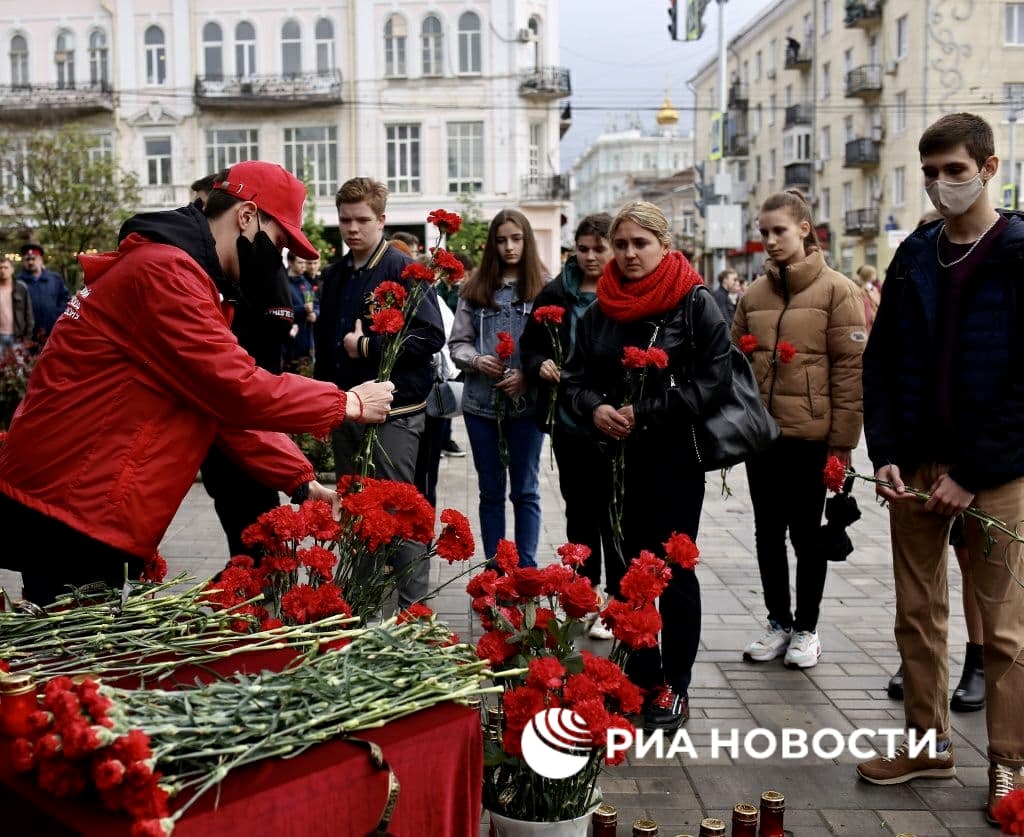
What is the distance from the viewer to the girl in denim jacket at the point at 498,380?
6.23m

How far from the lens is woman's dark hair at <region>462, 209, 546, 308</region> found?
248 inches

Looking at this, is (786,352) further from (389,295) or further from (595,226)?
(389,295)

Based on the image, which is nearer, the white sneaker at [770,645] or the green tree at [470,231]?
the white sneaker at [770,645]

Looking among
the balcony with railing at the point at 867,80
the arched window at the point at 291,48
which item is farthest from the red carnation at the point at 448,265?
the balcony with railing at the point at 867,80

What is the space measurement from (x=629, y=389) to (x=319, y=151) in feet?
123

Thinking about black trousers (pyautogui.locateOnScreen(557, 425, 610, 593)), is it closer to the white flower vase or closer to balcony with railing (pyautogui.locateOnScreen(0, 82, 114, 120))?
the white flower vase

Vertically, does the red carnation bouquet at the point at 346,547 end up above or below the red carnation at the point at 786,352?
below

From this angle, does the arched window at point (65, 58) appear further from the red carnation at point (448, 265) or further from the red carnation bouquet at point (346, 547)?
the red carnation bouquet at point (346, 547)

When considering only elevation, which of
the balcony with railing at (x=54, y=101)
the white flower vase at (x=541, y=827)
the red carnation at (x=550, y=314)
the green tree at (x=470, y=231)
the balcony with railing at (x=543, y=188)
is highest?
the balcony with railing at (x=54, y=101)

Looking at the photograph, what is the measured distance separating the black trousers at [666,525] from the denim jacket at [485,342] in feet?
5.11

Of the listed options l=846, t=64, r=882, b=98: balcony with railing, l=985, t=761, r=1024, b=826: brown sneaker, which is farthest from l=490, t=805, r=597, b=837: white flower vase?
l=846, t=64, r=882, b=98: balcony with railing

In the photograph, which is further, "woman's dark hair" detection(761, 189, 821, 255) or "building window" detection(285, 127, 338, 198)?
"building window" detection(285, 127, 338, 198)

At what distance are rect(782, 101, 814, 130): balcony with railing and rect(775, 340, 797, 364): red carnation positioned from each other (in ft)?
169

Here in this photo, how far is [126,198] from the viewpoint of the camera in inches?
936
